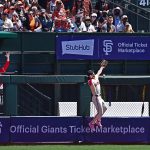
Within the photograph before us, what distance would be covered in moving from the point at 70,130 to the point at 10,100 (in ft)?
5.80

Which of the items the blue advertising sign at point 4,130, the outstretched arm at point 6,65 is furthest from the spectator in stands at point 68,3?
the blue advertising sign at point 4,130

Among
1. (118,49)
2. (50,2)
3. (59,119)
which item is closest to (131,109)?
(59,119)

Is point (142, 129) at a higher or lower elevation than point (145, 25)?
lower

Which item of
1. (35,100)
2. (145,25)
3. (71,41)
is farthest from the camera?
(145,25)

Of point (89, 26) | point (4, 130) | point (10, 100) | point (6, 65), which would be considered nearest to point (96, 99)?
point (10, 100)

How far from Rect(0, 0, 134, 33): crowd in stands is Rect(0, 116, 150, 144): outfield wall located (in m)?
4.79

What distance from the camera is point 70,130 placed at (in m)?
18.9

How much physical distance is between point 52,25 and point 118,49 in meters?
2.34

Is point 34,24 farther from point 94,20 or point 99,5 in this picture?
point 99,5

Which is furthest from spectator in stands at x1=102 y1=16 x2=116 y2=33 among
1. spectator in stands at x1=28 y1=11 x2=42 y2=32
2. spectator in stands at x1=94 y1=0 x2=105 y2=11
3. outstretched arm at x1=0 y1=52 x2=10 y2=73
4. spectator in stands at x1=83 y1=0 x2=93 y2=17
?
outstretched arm at x1=0 y1=52 x2=10 y2=73

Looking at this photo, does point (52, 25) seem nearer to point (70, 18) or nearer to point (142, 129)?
point (70, 18)

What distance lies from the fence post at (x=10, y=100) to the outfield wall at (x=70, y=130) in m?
0.21

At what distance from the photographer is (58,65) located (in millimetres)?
23719

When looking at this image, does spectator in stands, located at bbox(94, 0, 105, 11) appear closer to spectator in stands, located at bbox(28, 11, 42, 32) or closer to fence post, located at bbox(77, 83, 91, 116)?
spectator in stands, located at bbox(28, 11, 42, 32)
